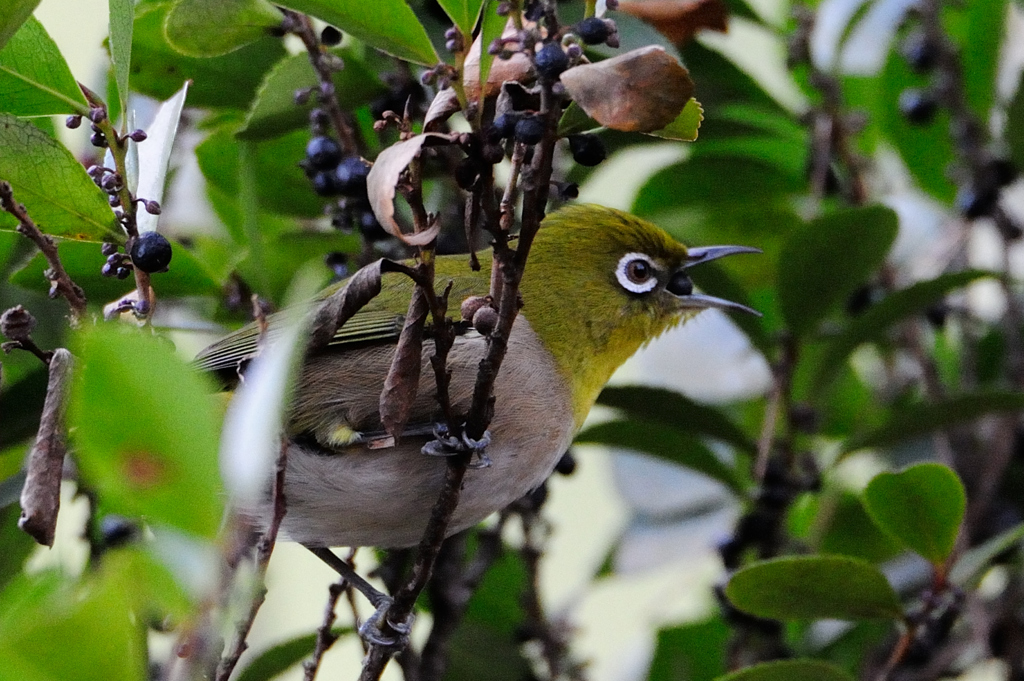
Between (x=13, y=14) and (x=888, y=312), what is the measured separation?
8.29 feet

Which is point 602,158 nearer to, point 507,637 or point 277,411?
point 277,411

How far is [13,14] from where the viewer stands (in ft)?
6.16

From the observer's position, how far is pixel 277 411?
127 cm

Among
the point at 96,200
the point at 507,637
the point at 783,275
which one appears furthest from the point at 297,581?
the point at 96,200

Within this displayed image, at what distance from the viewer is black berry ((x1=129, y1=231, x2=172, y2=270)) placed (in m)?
2.07

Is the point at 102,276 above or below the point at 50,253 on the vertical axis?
below

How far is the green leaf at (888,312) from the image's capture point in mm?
3352

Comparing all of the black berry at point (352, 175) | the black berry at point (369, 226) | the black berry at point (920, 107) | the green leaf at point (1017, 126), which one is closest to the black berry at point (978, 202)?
the green leaf at point (1017, 126)

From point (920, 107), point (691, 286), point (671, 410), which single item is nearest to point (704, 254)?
point (691, 286)

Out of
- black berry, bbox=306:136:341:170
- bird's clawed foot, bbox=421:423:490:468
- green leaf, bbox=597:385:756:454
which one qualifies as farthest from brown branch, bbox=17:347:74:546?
green leaf, bbox=597:385:756:454

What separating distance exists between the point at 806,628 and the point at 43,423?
9.64 feet

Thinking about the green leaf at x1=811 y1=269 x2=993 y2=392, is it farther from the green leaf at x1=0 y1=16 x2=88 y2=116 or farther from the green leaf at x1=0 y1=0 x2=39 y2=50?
the green leaf at x1=0 y1=0 x2=39 y2=50

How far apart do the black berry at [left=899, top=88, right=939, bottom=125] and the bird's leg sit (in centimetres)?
270

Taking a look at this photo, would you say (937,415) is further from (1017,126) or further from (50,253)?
(50,253)
